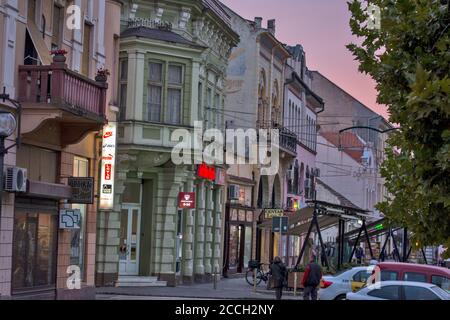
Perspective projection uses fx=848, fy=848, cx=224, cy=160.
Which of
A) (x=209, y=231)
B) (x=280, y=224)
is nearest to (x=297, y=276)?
(x=280, y=224)

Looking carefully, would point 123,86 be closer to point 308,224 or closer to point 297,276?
point 297,276

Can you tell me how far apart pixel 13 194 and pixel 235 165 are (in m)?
24.3

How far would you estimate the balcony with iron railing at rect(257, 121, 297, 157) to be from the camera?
46500 mm

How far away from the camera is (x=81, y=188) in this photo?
21766 mm

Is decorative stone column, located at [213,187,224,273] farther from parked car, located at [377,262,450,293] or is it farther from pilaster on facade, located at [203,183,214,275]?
parked car, located at [377,262,450,293]

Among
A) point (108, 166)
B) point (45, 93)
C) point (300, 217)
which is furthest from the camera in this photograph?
point (300, 217)

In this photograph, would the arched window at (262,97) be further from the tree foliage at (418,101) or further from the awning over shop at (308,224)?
the tree foliage at (418,101)

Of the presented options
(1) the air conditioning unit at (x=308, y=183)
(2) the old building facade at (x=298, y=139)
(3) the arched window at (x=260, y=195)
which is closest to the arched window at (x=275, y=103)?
(2) the old building facade at (x=298, y=139)

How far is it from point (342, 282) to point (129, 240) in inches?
427

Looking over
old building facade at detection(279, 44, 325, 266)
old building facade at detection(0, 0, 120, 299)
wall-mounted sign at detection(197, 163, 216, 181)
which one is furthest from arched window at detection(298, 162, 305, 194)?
old building facade at detection(0, 0, 120, 299)

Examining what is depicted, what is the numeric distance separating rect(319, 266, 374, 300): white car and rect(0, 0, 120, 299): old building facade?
6.73 meters

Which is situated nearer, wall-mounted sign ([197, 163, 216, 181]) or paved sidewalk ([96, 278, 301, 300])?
paved sidewalk ([96, 278, 301, 300])

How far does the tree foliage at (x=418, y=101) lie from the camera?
269 inches

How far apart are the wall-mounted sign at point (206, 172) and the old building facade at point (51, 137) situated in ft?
34.4
